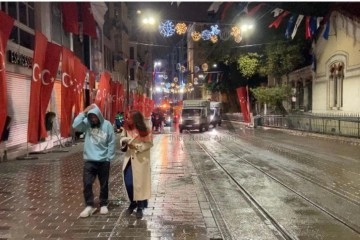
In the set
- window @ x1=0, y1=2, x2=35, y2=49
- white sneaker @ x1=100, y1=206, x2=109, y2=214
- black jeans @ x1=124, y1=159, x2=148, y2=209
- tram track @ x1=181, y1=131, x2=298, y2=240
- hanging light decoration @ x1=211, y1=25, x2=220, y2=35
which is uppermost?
hanging light decoration @ x1=211, y1=25, x2=220, y2=35

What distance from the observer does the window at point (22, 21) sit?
1562cm

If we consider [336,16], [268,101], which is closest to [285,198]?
[336,16]

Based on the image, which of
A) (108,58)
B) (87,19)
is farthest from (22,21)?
(108,58)

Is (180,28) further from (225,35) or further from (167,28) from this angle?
(225,35)

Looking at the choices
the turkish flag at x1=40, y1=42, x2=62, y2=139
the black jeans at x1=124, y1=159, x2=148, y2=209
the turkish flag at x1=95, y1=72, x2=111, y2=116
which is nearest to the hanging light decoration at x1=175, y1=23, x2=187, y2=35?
the turkish flag at x1=95, y1=72, x2=111, y2=116

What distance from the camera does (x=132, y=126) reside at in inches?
285

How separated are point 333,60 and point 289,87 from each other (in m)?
7.62

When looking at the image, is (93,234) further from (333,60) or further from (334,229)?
(333,60)

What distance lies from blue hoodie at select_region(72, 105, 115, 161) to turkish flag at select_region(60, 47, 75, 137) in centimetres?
989

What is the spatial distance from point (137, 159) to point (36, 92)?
7.72m

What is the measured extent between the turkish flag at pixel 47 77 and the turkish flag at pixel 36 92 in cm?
18

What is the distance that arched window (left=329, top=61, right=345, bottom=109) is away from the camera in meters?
27.9

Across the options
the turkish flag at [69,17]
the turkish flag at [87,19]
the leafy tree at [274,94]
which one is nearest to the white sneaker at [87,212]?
the turkish flag at [69,17]

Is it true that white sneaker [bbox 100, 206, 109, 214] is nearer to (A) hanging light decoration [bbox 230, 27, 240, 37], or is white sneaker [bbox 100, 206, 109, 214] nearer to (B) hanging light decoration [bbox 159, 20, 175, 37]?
(B) hanging light decoration [bbox 159, 20, 175, 37]
